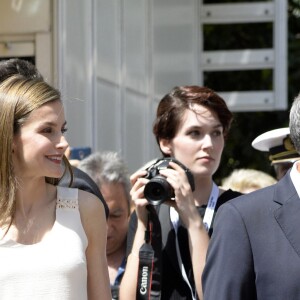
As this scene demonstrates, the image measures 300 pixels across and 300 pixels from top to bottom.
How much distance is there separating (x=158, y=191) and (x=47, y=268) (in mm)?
906

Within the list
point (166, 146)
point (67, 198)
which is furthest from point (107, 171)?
point (67, 198)

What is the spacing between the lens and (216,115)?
464 cm

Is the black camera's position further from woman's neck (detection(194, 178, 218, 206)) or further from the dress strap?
the dress strap

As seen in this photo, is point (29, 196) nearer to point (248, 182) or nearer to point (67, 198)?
point (67, 198)

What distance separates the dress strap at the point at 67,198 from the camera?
3748mm

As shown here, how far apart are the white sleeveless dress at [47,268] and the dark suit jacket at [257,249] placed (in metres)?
0.43

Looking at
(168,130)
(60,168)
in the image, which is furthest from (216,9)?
(60,168)

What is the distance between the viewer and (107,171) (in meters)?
5.41

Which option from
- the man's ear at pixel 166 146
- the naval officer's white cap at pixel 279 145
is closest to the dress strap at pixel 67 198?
the man's ear at pixel 166 146

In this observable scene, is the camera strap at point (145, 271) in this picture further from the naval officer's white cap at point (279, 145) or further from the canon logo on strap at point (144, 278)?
the naval officer's white cap at point (279, 145)

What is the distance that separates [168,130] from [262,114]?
42.8 feet

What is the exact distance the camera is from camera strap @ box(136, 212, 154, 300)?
4211 mm

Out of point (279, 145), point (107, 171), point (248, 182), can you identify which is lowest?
point (248, 182)

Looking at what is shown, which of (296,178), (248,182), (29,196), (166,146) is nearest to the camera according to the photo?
(296,178)
